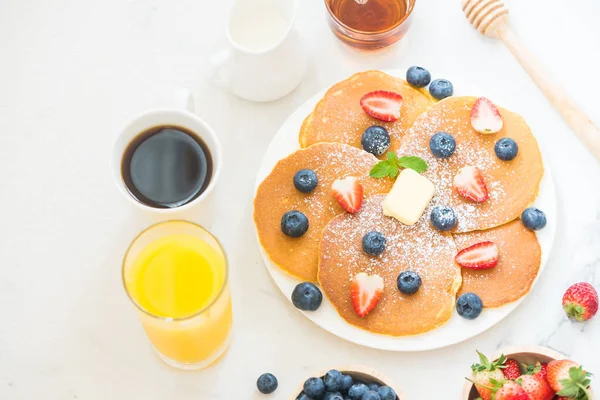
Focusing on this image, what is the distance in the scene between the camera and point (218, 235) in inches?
90.2

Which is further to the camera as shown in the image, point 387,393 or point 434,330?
point 434,330

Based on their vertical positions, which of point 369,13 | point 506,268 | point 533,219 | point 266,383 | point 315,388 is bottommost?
point 266,383

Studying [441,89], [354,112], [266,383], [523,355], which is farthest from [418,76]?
[266,383]

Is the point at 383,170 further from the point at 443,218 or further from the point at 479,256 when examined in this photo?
the point at 479,256

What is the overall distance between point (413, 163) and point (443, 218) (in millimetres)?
154

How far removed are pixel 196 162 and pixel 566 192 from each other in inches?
35.7

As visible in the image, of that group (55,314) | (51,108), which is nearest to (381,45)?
(51,108)

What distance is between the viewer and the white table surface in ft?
7.25

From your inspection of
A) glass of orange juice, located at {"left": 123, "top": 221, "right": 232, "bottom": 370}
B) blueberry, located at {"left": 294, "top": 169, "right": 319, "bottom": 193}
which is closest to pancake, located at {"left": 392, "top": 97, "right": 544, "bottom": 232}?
blueberry, located at {"left": 294, "top": 169, "right": 319, "bottom": 193}

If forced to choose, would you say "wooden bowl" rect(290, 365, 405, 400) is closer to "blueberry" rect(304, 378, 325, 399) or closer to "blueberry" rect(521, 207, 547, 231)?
"blueberry" rect(304, 378, 325, 399)

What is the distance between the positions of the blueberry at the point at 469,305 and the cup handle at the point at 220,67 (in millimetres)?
769

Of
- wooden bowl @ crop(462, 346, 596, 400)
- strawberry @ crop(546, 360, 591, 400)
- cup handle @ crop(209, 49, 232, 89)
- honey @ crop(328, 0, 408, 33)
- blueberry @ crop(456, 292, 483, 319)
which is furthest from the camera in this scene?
honey @ crop(328, 0, 408, 33)

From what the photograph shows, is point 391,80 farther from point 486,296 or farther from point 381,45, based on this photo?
point 486,296

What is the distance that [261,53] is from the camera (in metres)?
2.16
